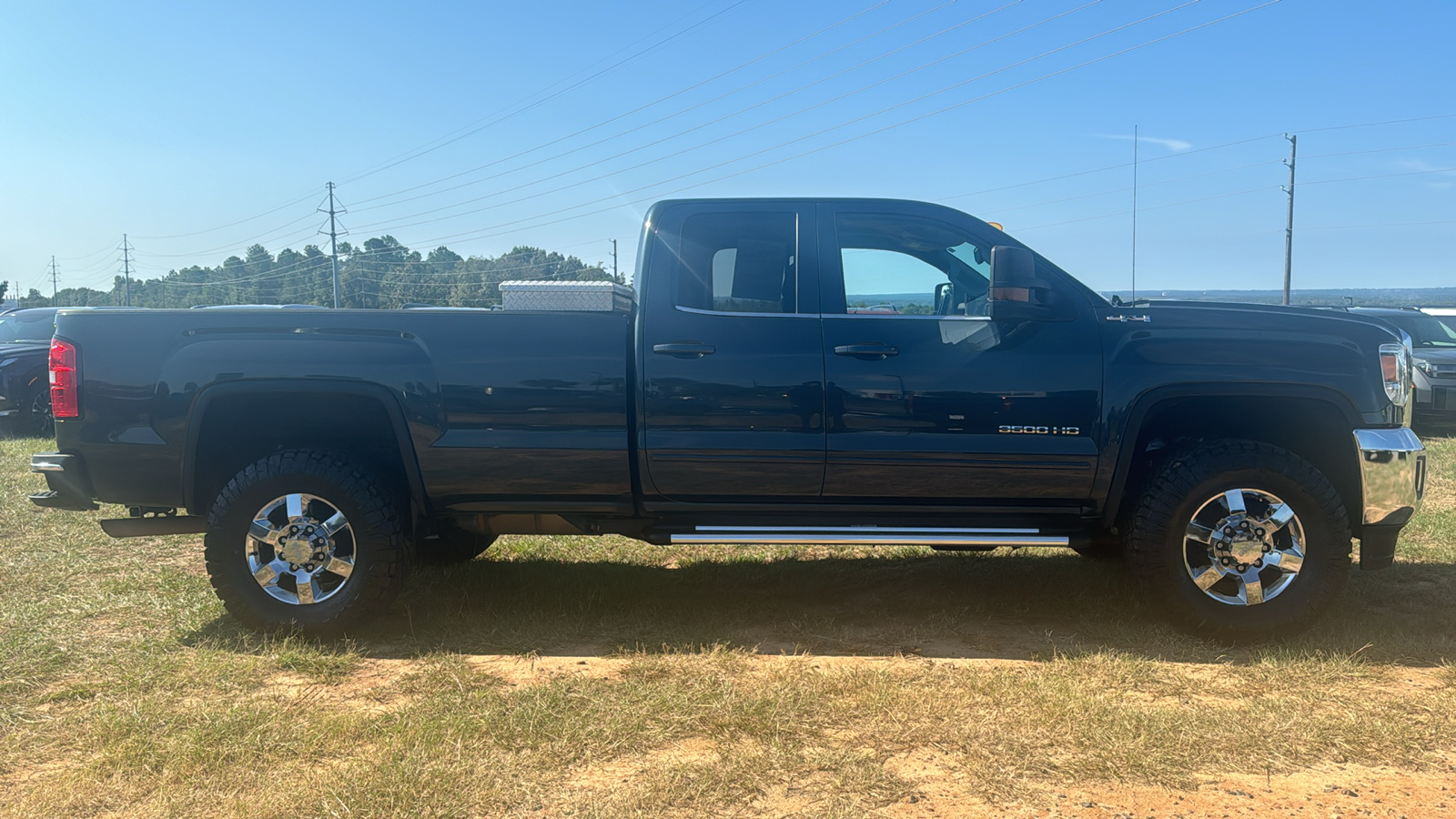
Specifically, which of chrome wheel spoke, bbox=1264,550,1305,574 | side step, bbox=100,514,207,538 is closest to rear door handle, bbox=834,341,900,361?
chrome wheel spoke, bbox=1264,550,1305,574

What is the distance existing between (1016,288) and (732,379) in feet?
4.26

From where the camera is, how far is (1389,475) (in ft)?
14.5

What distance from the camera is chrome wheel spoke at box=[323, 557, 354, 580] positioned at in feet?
15.2

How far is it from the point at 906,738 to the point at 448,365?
8.24 feet

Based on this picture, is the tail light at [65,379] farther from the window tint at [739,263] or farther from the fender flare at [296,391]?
the window tint at [739,263]

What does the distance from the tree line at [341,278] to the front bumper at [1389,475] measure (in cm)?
3178

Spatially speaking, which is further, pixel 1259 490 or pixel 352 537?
pixel 352 537

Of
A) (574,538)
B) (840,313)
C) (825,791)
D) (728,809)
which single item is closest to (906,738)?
(825,791)

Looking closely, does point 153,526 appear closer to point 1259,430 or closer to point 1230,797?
point 1230,797

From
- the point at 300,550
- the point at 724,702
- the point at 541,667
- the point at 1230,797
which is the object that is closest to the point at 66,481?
the point at 300,550

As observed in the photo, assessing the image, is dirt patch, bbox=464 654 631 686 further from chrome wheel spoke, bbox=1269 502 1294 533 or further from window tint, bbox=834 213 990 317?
chrome wheel spoke, bbox=1269 502 1294 533

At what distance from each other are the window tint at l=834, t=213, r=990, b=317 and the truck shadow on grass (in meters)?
1.52

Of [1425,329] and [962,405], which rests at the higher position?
[1425,329]

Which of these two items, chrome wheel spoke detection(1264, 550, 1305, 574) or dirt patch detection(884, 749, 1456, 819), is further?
chrome wheel spoke detection(1264, 550, 1305, 574)
